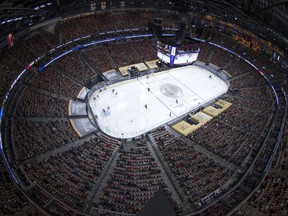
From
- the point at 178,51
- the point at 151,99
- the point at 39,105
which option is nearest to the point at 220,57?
the point at 178,51

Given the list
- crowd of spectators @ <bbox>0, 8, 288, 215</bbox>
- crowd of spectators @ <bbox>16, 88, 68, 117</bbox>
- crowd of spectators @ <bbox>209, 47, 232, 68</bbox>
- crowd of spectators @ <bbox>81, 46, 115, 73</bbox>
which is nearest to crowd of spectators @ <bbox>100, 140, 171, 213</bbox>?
crowd of spectators @ <bbox>0, 8, 288, 215</bbox>

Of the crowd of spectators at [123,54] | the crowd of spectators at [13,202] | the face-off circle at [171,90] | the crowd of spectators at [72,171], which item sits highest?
the crowd of spectators at [123,54]

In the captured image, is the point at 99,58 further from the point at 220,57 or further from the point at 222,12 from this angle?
the point at 220,57

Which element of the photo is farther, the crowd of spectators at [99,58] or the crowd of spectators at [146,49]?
the crowd of spectators at [146,49]

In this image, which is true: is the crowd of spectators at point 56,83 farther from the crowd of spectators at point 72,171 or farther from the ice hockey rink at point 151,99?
the crowd of spectators at point 72,171

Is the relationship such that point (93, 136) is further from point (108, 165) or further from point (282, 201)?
point (282, 201)

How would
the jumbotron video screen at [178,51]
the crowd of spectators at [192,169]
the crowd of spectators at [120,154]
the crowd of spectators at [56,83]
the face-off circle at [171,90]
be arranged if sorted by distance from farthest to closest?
1. the face-off circle at [171,90]
2. the crowd of spectators at [56,83]
3. the jumbotron video screen at [178,51]
4. the crowd of spectators at [192,169]
5. the crowd of spectators at [120,154]

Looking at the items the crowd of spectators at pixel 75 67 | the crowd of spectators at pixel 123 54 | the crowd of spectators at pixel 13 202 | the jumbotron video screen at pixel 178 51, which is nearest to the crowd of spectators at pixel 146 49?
the crowd of spectators at pixel 123 54
